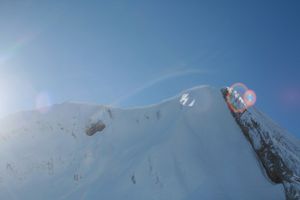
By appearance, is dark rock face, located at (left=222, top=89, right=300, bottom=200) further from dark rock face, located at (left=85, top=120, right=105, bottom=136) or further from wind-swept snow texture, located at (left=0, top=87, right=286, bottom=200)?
dark rock face, located at (left=85, top=120, right=105, bottom=136)

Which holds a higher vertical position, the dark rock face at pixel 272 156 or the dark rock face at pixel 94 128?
the dark rock face at pixel 94 128

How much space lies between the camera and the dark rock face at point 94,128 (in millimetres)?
31172

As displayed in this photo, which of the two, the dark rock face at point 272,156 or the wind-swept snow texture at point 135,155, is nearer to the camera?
the dark rock face at point 272,156

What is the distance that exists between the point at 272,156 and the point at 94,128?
18931 millimetres

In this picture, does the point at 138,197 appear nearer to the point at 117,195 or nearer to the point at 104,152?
the point at 117,195

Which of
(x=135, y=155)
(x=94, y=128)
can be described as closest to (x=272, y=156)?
(x=135, y=155)

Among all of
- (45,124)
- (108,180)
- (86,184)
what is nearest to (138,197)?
(108,180)

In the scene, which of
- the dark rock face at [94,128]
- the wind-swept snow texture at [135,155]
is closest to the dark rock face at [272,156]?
the wind-swept snow texture at [135,155]

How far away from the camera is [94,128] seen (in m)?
31.5

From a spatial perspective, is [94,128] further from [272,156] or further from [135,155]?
[272,156]

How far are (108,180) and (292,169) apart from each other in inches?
573

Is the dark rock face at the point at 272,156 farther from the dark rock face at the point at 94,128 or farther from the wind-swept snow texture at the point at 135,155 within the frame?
the dark rock face at the point at 94,128

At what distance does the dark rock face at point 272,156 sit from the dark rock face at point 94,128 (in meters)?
14.7

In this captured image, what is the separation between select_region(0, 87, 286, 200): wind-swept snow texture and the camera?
20447 mm
